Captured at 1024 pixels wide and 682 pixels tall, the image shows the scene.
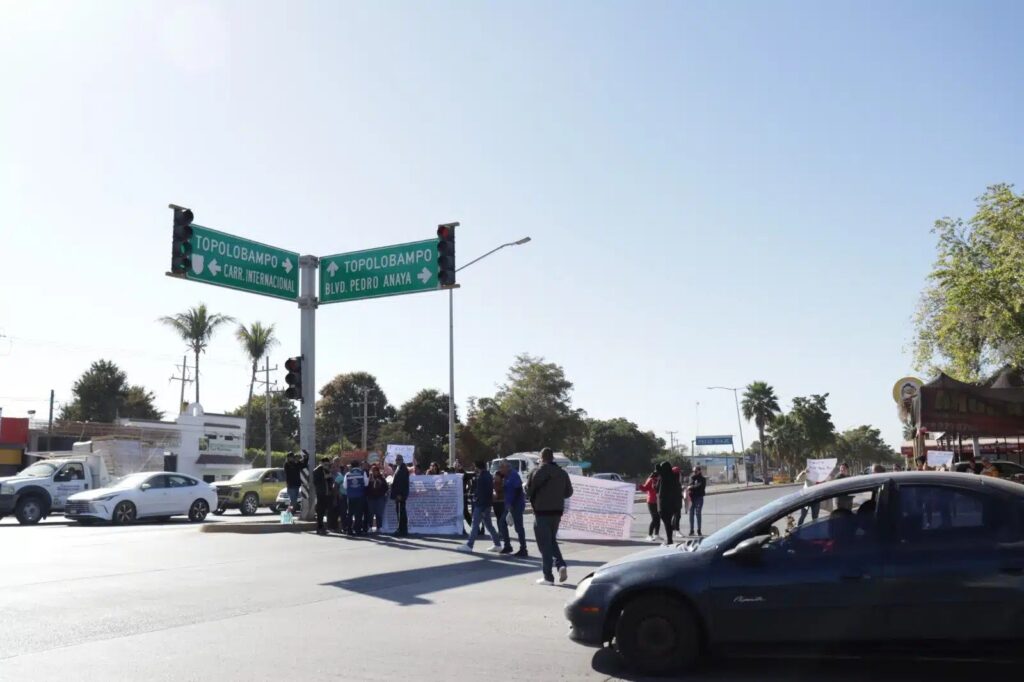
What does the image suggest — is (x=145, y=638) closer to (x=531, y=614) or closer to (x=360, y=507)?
(x=531, y=614)

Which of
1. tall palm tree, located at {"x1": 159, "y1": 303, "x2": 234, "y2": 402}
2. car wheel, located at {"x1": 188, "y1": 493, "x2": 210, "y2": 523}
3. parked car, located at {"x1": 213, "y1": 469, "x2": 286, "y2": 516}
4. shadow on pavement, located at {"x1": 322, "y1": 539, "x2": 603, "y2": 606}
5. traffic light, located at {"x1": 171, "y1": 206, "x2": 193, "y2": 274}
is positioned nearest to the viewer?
shadow on pavement, located at {"x1": 322, "y1": 539, "x2": 603, "y2": 606}

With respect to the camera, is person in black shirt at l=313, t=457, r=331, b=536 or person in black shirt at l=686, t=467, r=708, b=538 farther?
person in black shirt at l=686, t=467, r=708, b=538

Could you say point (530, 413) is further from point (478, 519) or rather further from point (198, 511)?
point (478, 519)

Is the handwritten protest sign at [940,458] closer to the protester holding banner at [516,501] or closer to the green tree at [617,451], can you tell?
the protester holding banner at [516,501]

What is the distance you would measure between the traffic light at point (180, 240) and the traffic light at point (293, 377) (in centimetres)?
366

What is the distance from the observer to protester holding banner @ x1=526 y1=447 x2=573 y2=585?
438 inches

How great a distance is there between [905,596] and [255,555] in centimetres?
1119

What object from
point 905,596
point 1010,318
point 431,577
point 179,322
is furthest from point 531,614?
point 179,322

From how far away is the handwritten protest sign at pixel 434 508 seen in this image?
62.6 feet

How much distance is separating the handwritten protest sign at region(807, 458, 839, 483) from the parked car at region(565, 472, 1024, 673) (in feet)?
69.5

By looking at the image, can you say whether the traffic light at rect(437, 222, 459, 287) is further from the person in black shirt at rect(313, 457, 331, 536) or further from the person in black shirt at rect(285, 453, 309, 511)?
the person in black shirt at rect(285, 453, 309, 511)

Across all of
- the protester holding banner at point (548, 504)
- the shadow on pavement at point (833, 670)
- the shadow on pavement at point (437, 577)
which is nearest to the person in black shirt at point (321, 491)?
the shadow on pavement at point (437, 577)

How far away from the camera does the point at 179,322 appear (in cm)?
6350

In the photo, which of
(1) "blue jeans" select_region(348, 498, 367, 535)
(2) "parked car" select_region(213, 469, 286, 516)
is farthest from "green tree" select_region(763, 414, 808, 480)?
(1) "blue jeans" select_region(348, 498, 367, 535)
